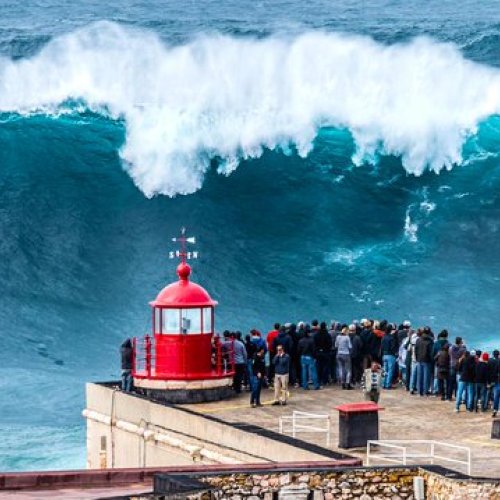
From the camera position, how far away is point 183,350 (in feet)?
111

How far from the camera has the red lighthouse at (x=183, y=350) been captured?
111 ft

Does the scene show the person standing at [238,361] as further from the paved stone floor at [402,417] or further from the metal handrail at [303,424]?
the metal handrail at [303,424]

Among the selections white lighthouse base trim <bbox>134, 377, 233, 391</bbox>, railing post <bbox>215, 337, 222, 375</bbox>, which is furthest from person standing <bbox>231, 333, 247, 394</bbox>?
white lighthouse base trim <bbox>134, 377, 233, 391</bbox>

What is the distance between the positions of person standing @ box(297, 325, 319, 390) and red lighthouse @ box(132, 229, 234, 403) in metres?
1.50

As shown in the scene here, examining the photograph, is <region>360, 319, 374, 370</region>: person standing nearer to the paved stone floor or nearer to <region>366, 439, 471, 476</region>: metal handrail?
the paved stone floor

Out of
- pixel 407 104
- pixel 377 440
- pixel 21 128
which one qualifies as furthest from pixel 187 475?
pixel 407 104

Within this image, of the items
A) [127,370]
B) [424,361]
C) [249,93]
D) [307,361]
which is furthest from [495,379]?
[249,93]

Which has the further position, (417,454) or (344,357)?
(344,357)

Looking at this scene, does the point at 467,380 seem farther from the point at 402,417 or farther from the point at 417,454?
the point at 417,454

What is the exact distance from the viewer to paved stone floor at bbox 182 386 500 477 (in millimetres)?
29406

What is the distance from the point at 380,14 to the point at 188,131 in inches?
837

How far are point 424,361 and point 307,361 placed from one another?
5.84ft

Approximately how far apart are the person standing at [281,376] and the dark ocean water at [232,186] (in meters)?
5.06

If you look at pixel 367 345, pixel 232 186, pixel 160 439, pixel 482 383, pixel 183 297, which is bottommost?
pixel 160 439
